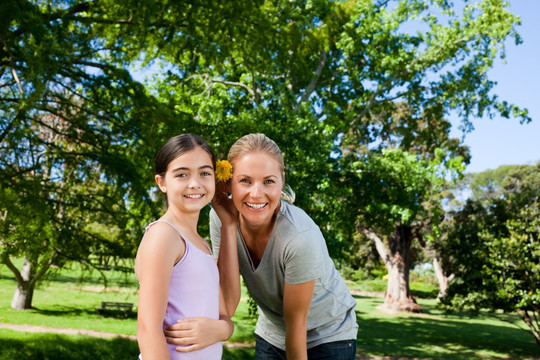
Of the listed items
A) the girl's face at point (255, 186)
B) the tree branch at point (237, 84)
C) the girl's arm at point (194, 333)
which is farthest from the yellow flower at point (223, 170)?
the tree branch at point (237, 84)

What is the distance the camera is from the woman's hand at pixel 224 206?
2.32 metres

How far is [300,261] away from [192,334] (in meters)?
0.64

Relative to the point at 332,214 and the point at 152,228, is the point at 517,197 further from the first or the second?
the point at 152,228

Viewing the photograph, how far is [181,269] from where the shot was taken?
186 cm

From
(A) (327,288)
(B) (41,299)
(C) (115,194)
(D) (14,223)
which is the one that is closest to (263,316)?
(A) (327,288)

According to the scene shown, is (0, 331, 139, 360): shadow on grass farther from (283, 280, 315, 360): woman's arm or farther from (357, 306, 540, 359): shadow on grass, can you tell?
(283, 280, 315, 360): woman's arm

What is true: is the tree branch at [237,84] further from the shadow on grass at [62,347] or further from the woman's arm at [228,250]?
the woman's arm at [228,250]

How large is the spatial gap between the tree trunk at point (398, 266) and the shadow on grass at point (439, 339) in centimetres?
129

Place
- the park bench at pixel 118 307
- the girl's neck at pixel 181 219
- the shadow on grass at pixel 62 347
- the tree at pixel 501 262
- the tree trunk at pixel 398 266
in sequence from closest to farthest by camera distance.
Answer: the girl's neck at pixel 181 219 → the shadow on grass at pixel 62 347 → the tree at pixel 501 262 → the park bench at pixel 118 307 → the tree trunk at pixel 398 266

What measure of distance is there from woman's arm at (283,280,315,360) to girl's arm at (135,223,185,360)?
0.70 meters

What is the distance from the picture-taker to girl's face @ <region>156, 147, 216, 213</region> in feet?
6.60

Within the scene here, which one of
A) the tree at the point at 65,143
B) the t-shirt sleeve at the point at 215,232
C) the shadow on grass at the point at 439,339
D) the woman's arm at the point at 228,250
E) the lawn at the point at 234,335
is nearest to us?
the woman's arm at the point at 228,250

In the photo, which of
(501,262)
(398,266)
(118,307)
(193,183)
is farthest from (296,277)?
(398,266)

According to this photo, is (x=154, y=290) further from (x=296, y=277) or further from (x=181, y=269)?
(x=296, y=277)
